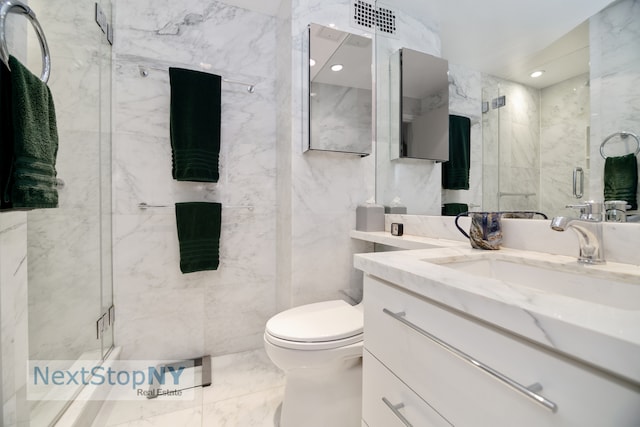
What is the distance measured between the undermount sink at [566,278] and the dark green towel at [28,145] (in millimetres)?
1200

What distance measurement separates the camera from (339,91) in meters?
1.67

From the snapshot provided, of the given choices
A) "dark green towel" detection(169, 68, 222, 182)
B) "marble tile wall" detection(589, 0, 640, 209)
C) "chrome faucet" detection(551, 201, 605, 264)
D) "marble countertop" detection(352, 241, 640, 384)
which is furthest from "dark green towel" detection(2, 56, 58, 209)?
"marble tile wall" detection(589, 0, 640, 209)

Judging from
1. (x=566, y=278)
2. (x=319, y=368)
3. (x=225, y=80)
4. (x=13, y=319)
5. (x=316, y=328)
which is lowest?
(x=319, y=368)

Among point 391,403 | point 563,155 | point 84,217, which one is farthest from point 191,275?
point 563,155

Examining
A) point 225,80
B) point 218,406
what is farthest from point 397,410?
point 225,80

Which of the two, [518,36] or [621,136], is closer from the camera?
[621,136]

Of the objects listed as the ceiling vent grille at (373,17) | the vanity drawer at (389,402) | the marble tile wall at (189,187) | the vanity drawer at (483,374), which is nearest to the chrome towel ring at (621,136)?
the vanity drawer at (483,374)

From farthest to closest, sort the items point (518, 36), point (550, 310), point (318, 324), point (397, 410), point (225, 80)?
1. point (225, 80)
2. point (318, 324)
3. point (518, 36)
4. point (397, 410)
5. point (550, 310)

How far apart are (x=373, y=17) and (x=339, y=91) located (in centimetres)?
57

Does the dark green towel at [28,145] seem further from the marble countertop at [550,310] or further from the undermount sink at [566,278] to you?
the undermount sink at [566,278]

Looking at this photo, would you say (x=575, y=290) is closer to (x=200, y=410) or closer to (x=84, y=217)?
(x=200, y=410)

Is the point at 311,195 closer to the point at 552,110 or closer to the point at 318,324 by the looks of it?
the point at 318,324

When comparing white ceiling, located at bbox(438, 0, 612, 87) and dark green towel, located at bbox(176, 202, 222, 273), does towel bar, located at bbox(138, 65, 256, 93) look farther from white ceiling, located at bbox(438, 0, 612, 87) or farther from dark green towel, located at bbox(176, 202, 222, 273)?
white ceiling, located at bbox(438, 0, 612, 87)

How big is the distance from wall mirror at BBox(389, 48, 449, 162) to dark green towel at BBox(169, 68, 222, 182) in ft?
3.66
